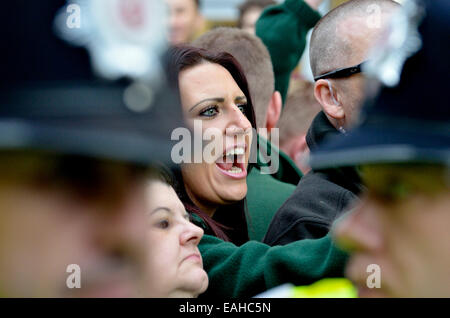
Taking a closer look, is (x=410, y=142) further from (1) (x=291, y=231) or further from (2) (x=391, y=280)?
(1) (x=291, y=231)

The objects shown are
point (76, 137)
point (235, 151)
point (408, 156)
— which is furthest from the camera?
point (235, 151)

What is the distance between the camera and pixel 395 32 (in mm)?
1557

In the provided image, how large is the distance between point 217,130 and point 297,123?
1.78 meters

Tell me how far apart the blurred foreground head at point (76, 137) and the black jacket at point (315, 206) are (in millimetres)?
1444

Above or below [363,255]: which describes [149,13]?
above

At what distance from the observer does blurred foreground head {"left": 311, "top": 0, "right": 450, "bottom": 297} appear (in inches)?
56.4

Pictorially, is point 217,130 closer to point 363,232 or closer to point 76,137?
point 363,232

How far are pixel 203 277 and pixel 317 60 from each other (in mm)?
1730

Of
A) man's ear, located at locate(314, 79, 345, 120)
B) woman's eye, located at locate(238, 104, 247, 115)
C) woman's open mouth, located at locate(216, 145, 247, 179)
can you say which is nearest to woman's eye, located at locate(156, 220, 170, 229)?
woman's open mouth, located at locate(216, 145, 247, 179)

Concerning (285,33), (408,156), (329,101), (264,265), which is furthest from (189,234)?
(285,33)

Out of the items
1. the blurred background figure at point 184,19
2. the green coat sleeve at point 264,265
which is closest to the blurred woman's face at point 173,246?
the green coat sleeve at point 264,265

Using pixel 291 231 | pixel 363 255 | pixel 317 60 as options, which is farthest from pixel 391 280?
pixel 317 60

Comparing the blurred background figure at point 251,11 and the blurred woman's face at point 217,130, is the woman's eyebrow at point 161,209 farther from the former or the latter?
the blurred background figure at point 251,11

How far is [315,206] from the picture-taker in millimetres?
2865
